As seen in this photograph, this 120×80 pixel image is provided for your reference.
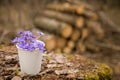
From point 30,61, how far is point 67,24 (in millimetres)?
3231

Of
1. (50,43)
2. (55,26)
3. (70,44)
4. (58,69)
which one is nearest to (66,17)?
(55,26)

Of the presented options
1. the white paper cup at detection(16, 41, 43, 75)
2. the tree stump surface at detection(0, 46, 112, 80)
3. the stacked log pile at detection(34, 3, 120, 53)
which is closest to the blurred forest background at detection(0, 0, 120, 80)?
the stacked log pile at detection(34, 3, 120, 53)

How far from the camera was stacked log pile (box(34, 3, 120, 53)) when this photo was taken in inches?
213

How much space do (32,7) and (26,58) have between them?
15.6 ft

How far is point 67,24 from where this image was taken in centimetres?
549

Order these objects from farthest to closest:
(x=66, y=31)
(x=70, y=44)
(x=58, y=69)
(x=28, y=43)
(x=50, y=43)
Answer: (x=70, y=44) → (x=66, y=31) → (x=50, y=43) → (x=58, y=69) → (x=28, y=43)

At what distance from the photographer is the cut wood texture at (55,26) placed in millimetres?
5367

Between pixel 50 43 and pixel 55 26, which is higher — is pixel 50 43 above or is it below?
below

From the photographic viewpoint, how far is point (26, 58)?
2301 mm

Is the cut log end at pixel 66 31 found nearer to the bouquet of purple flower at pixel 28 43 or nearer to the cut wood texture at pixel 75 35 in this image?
the cut wood texture at pixel 75 35

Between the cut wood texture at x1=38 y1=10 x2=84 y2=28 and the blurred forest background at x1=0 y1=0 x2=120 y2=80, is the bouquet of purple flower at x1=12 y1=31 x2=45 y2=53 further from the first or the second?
the cut wood texture at x1=38 y1=10 x2=84 y2=28

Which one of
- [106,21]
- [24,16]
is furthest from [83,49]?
[24,16]

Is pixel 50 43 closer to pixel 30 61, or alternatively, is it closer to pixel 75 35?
pixel 75 35

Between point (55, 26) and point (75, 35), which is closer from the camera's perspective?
point (55, 26)
